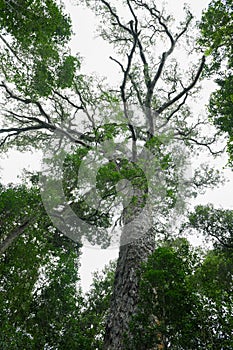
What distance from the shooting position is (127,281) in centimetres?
394

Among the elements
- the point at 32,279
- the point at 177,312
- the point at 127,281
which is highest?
the point at 32,279

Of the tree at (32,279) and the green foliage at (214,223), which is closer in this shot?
the tree at (32,279)

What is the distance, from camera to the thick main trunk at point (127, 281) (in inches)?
131

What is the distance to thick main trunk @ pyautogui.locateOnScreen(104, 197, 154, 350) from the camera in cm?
332

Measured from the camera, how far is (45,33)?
4992 millimetres

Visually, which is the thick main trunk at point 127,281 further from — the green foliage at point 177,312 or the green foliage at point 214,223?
the green foliage at point 214,223

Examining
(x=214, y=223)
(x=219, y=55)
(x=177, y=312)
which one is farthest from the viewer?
(x=214, y=223)

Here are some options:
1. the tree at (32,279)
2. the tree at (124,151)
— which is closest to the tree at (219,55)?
the tree at (124,151)

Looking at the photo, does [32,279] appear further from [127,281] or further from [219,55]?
[219,55]

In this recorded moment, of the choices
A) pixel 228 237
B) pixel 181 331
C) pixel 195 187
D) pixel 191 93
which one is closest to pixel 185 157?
pixel 195 187

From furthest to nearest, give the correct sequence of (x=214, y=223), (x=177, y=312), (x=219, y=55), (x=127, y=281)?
(x=214, y=223)
(x=219, y=55)
(x=127, y=281)
(x=177, y=312)

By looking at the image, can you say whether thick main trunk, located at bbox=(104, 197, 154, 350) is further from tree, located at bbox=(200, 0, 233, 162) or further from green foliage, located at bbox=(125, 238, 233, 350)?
tree, located at bbox=(200, 0, 233, 162)

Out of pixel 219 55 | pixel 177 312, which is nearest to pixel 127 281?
pixel 177 312

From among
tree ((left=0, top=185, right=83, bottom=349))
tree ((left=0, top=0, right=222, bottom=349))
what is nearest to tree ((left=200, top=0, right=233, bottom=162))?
tree ((left=0, top=0, right=222, bottom=349))
